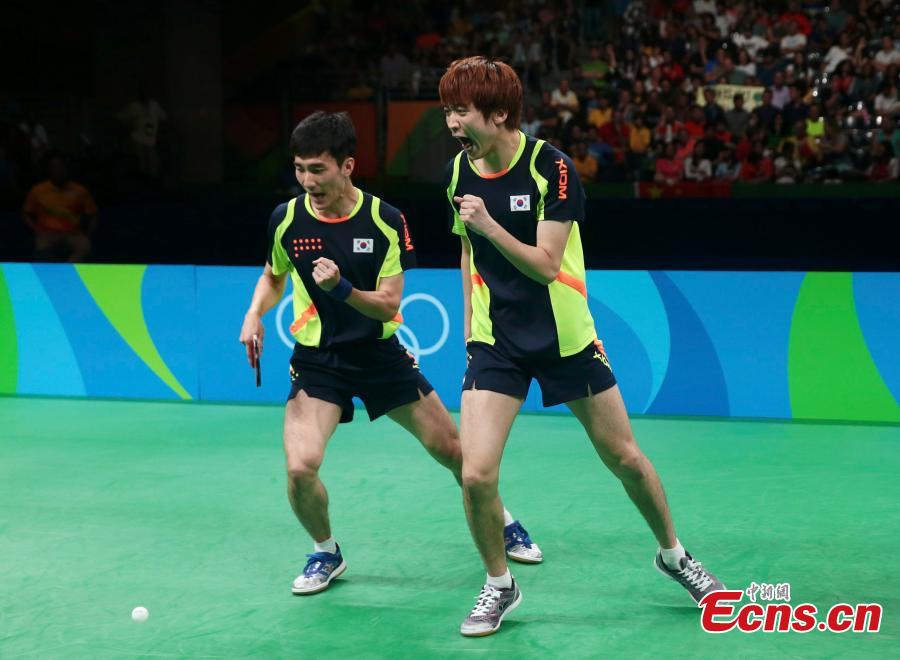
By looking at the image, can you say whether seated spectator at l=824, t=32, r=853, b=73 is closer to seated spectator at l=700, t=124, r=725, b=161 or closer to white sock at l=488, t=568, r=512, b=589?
seated spectator at l=700, t=124, r=725, b=161

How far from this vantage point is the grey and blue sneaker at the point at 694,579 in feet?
15.5

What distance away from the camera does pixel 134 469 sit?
7.29m

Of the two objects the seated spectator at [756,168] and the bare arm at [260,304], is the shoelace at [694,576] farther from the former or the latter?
the seated spectator at [756,168]

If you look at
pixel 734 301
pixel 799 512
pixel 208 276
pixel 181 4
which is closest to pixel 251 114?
pixel 181 4

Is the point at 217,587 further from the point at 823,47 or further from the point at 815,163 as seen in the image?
the point at 823,47

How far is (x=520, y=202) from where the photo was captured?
4449mm

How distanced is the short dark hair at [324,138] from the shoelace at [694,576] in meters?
2.05

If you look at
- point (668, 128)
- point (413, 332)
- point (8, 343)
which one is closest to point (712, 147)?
point (668, 128)

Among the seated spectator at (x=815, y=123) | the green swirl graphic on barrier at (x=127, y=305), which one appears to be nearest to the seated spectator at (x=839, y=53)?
the seated spectator at (x=815, y=123)

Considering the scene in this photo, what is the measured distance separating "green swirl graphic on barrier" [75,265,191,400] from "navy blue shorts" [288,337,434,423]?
4.37 meters

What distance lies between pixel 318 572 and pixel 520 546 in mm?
920

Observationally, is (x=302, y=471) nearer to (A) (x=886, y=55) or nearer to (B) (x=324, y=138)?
(B) (x=324, y=138)

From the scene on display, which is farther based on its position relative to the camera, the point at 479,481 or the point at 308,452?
the point at 308,452

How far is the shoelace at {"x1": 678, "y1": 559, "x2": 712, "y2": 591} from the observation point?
186 inches
